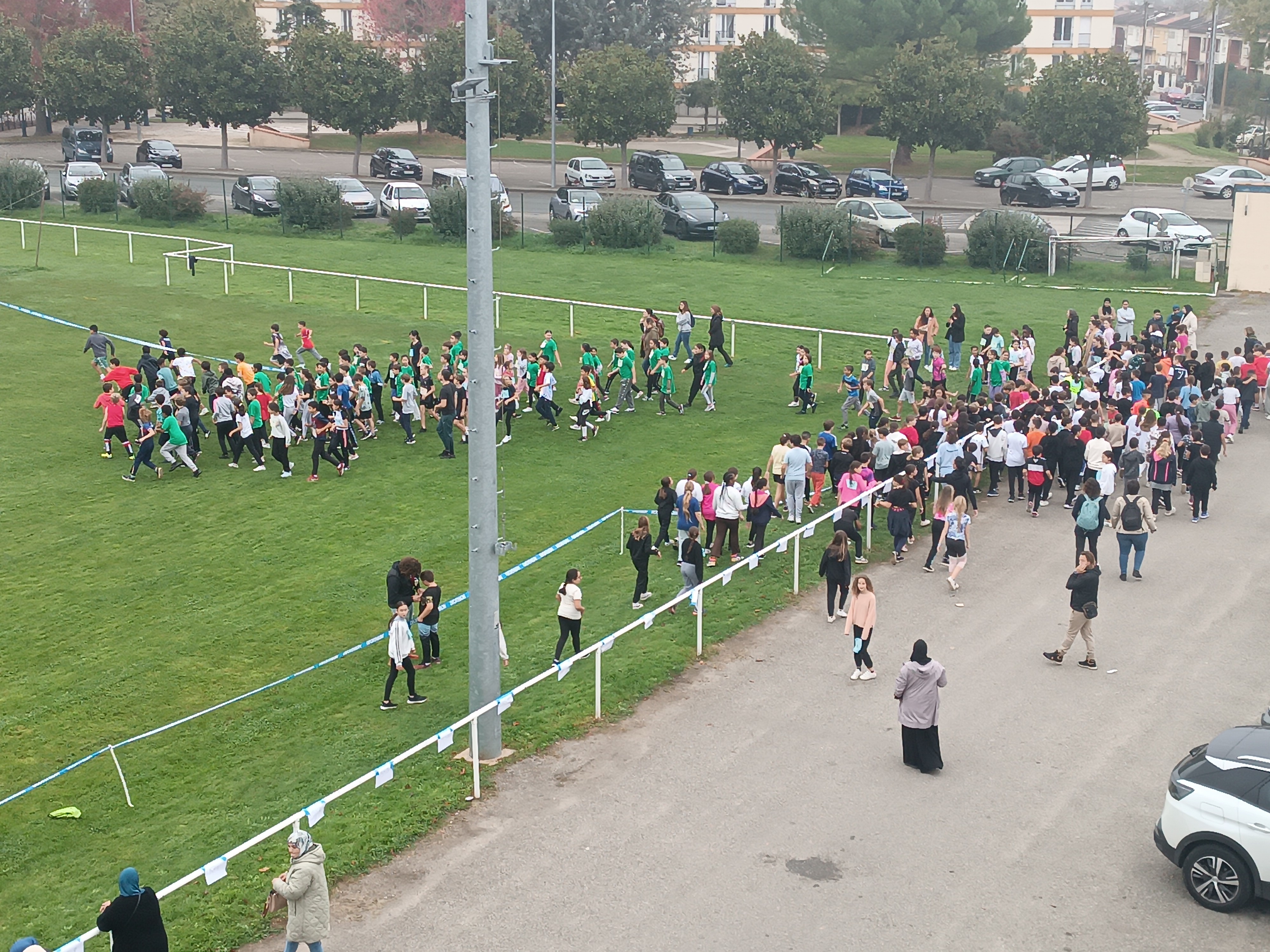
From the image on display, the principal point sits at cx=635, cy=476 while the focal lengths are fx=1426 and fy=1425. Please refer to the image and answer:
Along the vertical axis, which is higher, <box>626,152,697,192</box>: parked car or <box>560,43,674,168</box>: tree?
<box>560,43,674,168</box>: tree

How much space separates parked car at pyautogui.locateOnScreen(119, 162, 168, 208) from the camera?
50.5 metres

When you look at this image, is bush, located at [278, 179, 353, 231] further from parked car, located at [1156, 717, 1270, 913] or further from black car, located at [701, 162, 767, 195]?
parked car, located at [1156, 717, 1270, 913]

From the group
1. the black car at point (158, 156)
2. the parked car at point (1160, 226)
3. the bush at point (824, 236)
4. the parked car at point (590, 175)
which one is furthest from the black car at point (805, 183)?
the black car at point (158, 156)

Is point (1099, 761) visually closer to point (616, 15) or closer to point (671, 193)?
point (671, 193)

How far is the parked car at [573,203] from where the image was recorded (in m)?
48.6

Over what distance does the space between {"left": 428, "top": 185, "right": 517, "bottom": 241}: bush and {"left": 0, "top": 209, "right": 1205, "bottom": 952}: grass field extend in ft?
32.9

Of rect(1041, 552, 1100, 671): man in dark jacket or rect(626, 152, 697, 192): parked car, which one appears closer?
rect(1041, 552, 1100, 671): man in dark jacket

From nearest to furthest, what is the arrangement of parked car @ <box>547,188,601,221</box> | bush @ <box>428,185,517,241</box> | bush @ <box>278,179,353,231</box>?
bush @ <box>428,185,517,241</box>
bush @ <box>278,179,353,231</box>
parked car @ <box>547,188,601,221</box>

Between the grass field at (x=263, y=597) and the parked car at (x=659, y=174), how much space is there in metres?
23.6

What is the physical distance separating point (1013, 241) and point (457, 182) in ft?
62.7

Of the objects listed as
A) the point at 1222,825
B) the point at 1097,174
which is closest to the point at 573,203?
the point at 1097,174

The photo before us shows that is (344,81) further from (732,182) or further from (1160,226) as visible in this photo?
(1160,226)

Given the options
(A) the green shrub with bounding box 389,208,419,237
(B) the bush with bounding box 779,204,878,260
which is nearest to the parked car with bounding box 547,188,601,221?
(A) the green shrub with bounding box 389,208,419,237

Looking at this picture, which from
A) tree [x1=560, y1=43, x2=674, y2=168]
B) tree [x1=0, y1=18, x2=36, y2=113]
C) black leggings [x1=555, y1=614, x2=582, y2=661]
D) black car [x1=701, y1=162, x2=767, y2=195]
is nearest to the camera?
black leggings [x1=555, y1=614, x2=582, y2=661]
